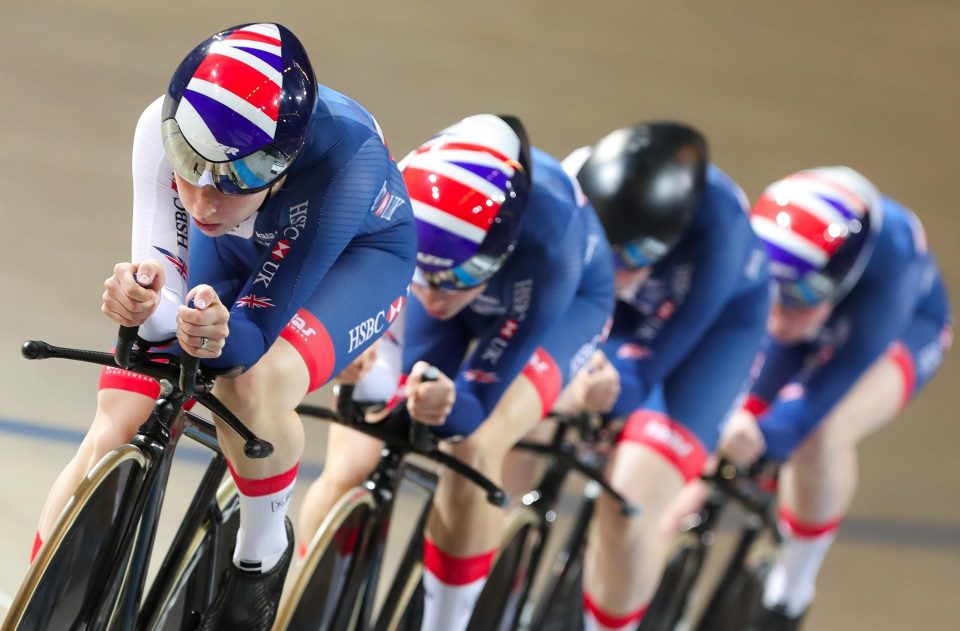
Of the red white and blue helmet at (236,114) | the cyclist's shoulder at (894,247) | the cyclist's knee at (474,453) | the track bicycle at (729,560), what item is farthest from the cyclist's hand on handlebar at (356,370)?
the cyclist's shoulder at (894,247)

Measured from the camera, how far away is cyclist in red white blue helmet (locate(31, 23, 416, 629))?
2.61 meters

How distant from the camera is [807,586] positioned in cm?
534

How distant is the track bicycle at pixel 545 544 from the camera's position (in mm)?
3996

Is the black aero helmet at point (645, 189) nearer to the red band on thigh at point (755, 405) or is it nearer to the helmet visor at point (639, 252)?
the helmet visor at point (639, 252)

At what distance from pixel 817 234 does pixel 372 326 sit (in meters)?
2.21

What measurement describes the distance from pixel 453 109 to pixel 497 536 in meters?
4.54

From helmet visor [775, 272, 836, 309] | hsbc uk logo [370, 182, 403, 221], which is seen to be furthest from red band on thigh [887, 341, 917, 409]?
hsbc uk logo [370, 182, 403, 221]

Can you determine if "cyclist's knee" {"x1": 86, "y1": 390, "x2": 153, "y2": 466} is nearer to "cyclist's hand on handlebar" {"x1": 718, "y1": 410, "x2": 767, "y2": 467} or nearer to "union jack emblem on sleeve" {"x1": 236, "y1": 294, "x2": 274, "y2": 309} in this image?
"union jack emblem on sleeve" {"x1": 236, "y1": 294, "x2": 274, "y2": 309}

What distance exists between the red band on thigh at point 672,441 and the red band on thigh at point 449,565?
962 millimetres

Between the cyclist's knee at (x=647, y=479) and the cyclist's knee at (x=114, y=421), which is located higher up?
the cyclist's knee at (x=114, y=421)

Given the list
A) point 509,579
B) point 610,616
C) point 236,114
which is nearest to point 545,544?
point 509,579

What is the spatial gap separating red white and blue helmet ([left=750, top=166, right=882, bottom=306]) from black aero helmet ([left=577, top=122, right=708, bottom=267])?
1.97ft

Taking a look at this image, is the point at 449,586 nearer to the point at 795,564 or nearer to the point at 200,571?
the point at 200,571

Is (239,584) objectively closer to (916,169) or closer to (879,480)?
(879,480)
